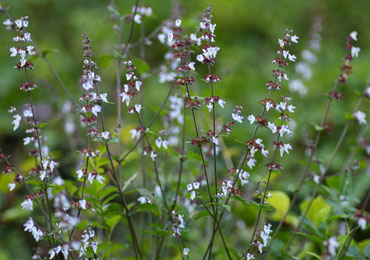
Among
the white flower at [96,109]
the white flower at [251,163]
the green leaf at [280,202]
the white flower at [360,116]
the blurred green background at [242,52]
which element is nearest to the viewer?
the white flower at [96,109]

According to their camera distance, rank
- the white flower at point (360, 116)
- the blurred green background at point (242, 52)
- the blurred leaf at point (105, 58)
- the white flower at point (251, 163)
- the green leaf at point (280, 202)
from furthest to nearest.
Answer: the blurred green background at point (242, 52)
the green leaf at point (280, 202)
the blurred leaf at point (105, 58)
the white flower at point (360, 116)
the white flower at point (251, 163)

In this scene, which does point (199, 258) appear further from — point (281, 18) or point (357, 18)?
point (357, 18)

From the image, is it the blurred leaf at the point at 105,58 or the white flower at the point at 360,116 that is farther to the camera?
the blurred leaf at the point at 105,58

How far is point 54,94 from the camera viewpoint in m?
3.17

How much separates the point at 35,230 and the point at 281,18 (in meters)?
5.66

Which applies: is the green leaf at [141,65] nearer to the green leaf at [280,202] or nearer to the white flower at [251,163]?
the white flower at [251,163]

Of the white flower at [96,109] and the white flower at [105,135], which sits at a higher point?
the white flower at [96,109]

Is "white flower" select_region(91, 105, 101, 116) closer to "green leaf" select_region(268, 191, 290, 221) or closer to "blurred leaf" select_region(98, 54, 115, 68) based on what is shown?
"blurred leaf" select_region(98, 54, 115, 68)

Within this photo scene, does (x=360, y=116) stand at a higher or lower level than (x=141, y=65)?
lower

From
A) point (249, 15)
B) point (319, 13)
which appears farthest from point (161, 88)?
point (319, 13)

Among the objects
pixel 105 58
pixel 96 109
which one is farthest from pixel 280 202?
pixel 96 109

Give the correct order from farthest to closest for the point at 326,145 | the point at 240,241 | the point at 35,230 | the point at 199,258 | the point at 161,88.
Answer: the point at 161,88, the point at 326,145, the point at 240,241, the point at 199,258, the point at 35,230

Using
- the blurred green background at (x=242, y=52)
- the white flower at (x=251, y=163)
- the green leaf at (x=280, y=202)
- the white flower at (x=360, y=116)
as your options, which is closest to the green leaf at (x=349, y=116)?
the white flower at (x=360, y=116)

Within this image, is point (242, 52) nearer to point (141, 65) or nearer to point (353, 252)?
point (141, 65)
